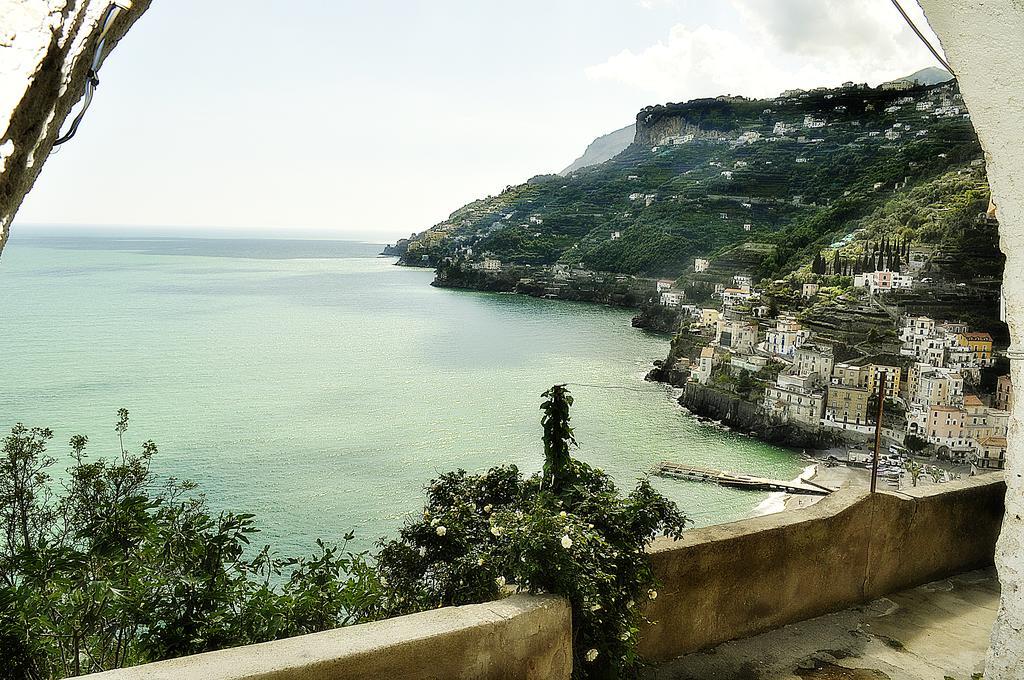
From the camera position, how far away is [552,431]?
224cm

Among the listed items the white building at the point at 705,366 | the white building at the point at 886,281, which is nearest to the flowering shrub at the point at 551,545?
the white building at the point at 705,366

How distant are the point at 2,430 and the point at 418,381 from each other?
17.5 m

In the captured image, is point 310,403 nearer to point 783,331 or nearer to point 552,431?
point 783,331

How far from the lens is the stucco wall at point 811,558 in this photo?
2291 mm

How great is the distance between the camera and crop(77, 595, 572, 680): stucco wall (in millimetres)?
1438

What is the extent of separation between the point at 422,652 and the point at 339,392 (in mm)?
35535

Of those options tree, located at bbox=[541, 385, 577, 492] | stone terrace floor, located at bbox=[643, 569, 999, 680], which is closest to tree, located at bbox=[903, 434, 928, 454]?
stone terrace floor, located at bbox=[643, 569, 999, 680]

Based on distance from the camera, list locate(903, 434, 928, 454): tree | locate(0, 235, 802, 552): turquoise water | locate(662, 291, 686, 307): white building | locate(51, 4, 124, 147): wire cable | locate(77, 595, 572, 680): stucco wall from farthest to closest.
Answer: locate(662, 291, 686, 307): white building, locate(903, 434, 928, 454): tree, locate(0, 235, 802, 552): turquoise water, locate(77, 595, 572, 680): stucco wall, locate(51, 4, 124, 147): wire cable

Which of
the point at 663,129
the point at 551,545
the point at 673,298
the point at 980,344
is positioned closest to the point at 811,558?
the point at 551,545

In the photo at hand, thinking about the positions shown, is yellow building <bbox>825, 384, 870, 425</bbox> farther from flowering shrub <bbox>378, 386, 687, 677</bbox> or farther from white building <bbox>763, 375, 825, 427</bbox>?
flowering shrub <bbox>378, 386, 687, 677</bbox>

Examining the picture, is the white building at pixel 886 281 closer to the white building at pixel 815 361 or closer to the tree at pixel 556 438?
the white building at pixel 815 361

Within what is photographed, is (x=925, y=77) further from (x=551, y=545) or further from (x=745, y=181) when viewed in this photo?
(x=551, y=545)

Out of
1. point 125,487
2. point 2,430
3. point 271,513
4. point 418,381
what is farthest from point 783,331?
point 125,487

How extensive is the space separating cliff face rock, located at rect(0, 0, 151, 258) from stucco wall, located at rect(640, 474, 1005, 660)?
182 centimetres
